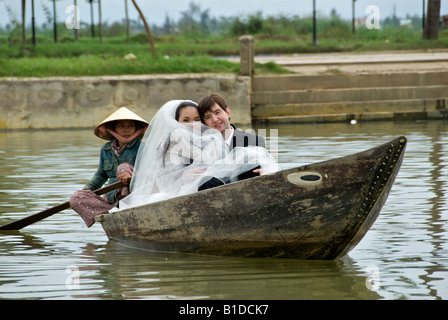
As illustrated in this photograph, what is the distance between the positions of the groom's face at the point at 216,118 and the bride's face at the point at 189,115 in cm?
7

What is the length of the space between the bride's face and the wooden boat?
0.67m

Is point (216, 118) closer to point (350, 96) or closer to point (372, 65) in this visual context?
point (350, 96)

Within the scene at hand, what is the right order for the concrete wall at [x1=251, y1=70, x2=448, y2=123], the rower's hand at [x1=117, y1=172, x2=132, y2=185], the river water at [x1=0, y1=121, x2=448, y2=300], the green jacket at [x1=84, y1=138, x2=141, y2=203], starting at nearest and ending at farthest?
the river water at [x1=0, y1=121, x2=448, y2=300], the rower's hand at [x1=117, y1=172, x2=132, y2=185], the green jacket at [x1=84, y1=138, x2=141, y2=203], the concrete wall at [x1=251, y1=70, x2=448, y2=123]

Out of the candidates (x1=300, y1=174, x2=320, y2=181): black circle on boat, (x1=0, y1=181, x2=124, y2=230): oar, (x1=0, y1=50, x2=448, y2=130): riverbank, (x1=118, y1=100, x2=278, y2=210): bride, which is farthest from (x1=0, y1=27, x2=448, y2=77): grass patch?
(x1=300, y1=174, x2=320, y2=181): black circle on boat

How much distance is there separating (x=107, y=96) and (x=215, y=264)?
970 cm

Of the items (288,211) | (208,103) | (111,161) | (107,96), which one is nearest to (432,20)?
(107,96)

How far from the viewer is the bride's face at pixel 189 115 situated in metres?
5.57

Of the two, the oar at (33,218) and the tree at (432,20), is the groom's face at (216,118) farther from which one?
the tree at (432,20)

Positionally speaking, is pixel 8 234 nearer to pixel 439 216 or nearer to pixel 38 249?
pixel 38 249

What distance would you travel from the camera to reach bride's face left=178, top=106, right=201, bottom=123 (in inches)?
219

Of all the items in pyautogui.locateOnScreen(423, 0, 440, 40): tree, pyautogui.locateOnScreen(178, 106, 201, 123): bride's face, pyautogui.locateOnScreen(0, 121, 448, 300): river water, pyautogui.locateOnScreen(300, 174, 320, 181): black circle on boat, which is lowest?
pyautogui.locateOnScreen(0, 121, 448, 300): river water

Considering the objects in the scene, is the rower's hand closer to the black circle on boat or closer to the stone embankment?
the black circle on boat

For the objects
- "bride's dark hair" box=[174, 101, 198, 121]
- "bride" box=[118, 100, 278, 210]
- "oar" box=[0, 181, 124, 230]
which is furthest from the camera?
"oar" box=[0, 181, 124, 230]
